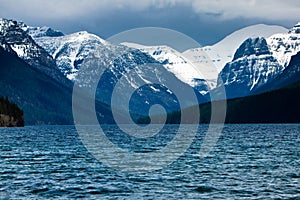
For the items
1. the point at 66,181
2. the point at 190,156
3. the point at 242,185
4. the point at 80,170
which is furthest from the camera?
the point at 190,156

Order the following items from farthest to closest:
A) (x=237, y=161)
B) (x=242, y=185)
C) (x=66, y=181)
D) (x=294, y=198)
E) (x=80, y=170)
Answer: (x=237, y=161) < (x=80, y=170) < (x=66, y=181) < (x=242, y=185) < (x=294, y=198)

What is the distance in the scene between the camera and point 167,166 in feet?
268

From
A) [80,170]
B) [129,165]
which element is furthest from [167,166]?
[80,170]

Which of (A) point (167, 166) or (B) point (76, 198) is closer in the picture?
(B) point (76, 198)

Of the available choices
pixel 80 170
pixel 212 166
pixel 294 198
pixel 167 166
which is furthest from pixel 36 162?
pixel 294 198

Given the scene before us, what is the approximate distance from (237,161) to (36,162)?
3304 centimetres

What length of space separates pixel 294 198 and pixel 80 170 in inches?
1323

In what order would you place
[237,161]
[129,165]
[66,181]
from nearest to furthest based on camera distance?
[66,181]
[129,165]
[237,161]

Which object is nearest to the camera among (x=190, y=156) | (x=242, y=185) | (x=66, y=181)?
(x=242, y=185)

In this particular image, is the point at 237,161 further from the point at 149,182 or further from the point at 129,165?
the point at 149,182

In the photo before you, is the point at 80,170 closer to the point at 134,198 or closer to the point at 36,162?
the point at 36,162

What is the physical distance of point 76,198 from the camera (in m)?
53.9

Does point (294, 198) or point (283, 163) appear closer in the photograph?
point (294, 198)

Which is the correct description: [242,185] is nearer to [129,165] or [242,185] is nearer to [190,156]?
[129,165]
